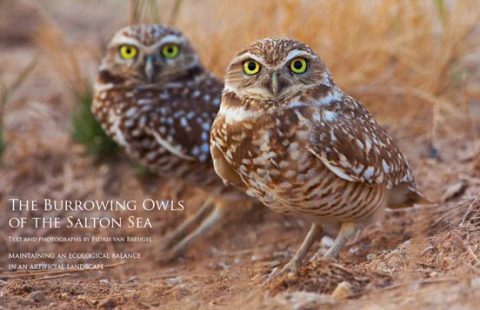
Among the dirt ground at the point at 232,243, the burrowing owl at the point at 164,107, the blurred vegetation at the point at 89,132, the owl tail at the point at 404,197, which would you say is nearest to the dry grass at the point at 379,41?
the dirt ground at the point at 232,243

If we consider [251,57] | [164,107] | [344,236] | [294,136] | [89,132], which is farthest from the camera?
[89,132]

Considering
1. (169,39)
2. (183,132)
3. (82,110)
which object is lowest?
(183,132)

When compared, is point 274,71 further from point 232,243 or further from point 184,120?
point 232,243

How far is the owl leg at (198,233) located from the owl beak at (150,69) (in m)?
1.05

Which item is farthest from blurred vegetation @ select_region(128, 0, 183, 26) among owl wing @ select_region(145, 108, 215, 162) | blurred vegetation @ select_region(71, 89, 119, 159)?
owl wing @ select_region(145, 108, 215, 162)

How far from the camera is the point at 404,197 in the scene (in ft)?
15.5

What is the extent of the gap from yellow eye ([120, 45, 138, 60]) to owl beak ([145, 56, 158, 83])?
0.13 m

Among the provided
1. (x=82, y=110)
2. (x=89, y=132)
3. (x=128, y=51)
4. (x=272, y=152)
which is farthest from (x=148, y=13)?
(x=272, y=152)

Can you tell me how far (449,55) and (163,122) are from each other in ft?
8.63

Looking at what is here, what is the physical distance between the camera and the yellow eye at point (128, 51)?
5801 millimetres

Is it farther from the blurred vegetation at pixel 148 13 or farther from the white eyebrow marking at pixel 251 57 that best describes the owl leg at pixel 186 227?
the white eyebrow marking at pixel 251 57

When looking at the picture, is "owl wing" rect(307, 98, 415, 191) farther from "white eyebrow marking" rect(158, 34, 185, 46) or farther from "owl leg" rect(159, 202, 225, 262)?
"white eyebrow marking" rect(158, 34, 185, 46)

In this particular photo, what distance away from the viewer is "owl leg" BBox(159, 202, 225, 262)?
5832 mm

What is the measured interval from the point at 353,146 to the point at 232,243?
2186mm
